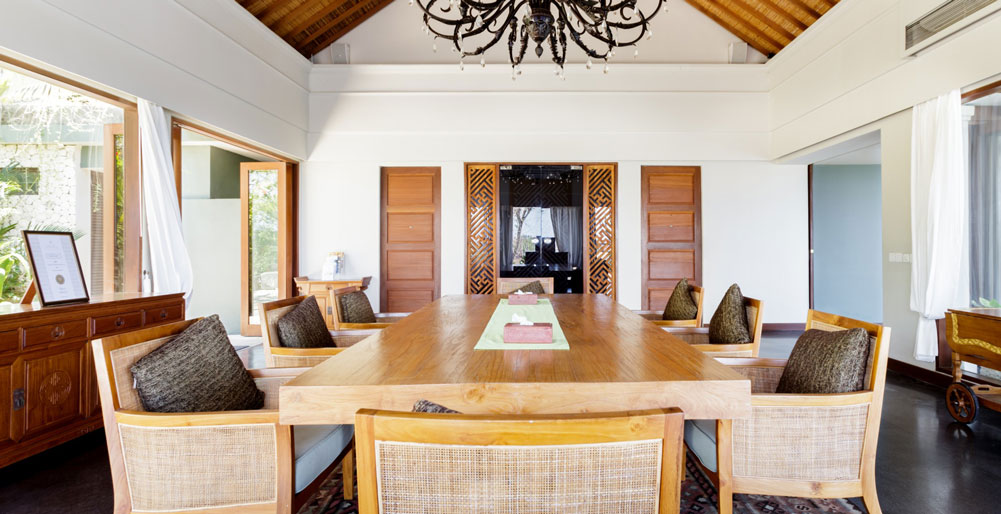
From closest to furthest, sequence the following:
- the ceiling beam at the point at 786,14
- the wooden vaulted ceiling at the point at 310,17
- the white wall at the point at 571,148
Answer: the wooden vaulted ceiling at the point at 310,17 → the ceiling beam at the point at 786,14 → the white wall at the point at 571,148

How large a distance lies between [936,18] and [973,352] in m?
2.51

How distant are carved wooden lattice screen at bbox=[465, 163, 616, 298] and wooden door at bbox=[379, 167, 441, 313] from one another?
46cm

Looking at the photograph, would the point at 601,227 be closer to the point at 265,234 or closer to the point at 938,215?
the point at 938,215

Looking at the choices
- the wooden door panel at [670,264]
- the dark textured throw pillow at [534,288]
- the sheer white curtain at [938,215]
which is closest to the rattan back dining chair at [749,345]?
the dark textured throw pillow at [534,288]

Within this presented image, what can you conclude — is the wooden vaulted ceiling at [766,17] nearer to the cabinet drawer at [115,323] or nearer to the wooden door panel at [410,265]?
the wooden door panel at [410,265]

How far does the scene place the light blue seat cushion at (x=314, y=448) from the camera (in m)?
1.26

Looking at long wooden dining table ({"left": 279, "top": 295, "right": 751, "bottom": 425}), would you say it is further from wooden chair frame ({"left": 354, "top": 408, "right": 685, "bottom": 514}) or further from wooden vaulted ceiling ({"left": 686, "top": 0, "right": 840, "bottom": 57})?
wooden vaulted ceiling ({"left": 686, "top": 0, "right": 840, "bottom": 57})


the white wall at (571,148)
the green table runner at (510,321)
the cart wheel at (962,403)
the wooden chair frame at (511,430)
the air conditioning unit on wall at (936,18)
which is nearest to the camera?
the wooden chair frame at (511,430)

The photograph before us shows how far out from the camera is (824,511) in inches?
67.7

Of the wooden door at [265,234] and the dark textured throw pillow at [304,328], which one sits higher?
the wooden door at [265,234]

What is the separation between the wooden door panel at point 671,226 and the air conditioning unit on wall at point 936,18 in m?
2.61

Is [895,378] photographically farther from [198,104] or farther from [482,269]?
[198,104]

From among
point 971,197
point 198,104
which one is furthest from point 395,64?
point 971,197

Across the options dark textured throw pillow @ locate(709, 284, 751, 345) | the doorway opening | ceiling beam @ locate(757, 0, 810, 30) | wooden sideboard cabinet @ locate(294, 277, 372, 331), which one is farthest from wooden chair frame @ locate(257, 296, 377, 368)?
the doorway opening
